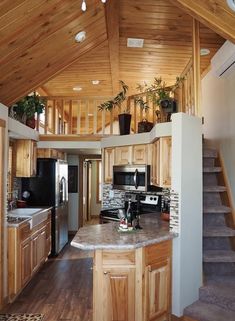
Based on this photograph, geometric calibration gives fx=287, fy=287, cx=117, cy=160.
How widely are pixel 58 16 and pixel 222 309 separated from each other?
11.2 ft

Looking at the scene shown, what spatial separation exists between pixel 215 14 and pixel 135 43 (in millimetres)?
2360

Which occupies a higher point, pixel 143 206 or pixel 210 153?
pixel 210 153

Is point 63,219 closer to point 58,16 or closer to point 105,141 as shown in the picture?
point 105,141

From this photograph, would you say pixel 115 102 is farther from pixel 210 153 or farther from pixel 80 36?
pixel 210 153

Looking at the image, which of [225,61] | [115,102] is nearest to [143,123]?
[115,102]

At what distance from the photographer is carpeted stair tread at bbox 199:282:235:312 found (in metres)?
2.92

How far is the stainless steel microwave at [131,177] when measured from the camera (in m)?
4.46

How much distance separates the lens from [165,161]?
3.48m

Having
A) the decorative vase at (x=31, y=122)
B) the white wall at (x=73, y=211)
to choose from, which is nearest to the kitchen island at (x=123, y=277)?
the decorative vase at (x=31, y=122)

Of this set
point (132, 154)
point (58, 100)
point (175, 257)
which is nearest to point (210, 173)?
point (132, 154)

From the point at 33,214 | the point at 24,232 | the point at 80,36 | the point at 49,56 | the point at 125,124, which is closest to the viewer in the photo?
the point at 49,56

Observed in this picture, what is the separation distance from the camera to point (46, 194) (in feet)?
17.7

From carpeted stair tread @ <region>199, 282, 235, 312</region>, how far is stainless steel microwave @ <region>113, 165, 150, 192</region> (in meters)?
1.71

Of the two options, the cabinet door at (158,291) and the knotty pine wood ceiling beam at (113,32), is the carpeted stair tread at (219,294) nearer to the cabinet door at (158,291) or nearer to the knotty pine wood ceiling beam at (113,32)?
the cabinet door at (158,291)
